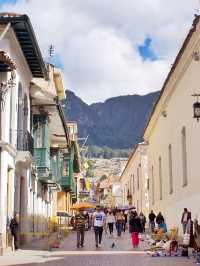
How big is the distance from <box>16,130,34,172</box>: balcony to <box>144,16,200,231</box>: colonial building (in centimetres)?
614

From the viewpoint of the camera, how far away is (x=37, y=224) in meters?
28.8

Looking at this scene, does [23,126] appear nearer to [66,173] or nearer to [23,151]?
[23,151]

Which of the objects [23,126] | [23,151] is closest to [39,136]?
[23,126]

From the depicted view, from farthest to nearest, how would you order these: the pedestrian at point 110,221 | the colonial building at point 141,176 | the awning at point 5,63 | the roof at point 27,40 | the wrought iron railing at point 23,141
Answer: the colonial building at point 141,176
the pedestrian at point 110,221
the wrought iron railing at point 23,141
the roof at point 27,40
the awning at point 5,63

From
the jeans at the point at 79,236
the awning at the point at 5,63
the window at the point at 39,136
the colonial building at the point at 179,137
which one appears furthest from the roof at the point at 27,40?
the jeans at the point at 79,236

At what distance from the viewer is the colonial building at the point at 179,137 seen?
20.7m

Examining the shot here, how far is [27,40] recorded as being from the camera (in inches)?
834

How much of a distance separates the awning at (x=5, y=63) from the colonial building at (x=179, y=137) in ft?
19.2

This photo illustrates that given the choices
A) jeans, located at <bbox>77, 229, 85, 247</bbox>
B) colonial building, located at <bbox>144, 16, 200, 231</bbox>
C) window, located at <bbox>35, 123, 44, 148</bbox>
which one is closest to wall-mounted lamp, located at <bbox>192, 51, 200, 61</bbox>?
colonial building, located at <bbox>144, 16, 200, 231</bbox>

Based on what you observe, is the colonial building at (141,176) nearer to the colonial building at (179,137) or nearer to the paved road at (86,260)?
the colonial building at (179,137)

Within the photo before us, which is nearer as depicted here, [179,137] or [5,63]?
[5,63]

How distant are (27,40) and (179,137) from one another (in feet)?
26.3

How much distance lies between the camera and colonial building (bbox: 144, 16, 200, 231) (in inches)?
813

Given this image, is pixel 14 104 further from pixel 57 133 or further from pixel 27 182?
pixel 57 133
